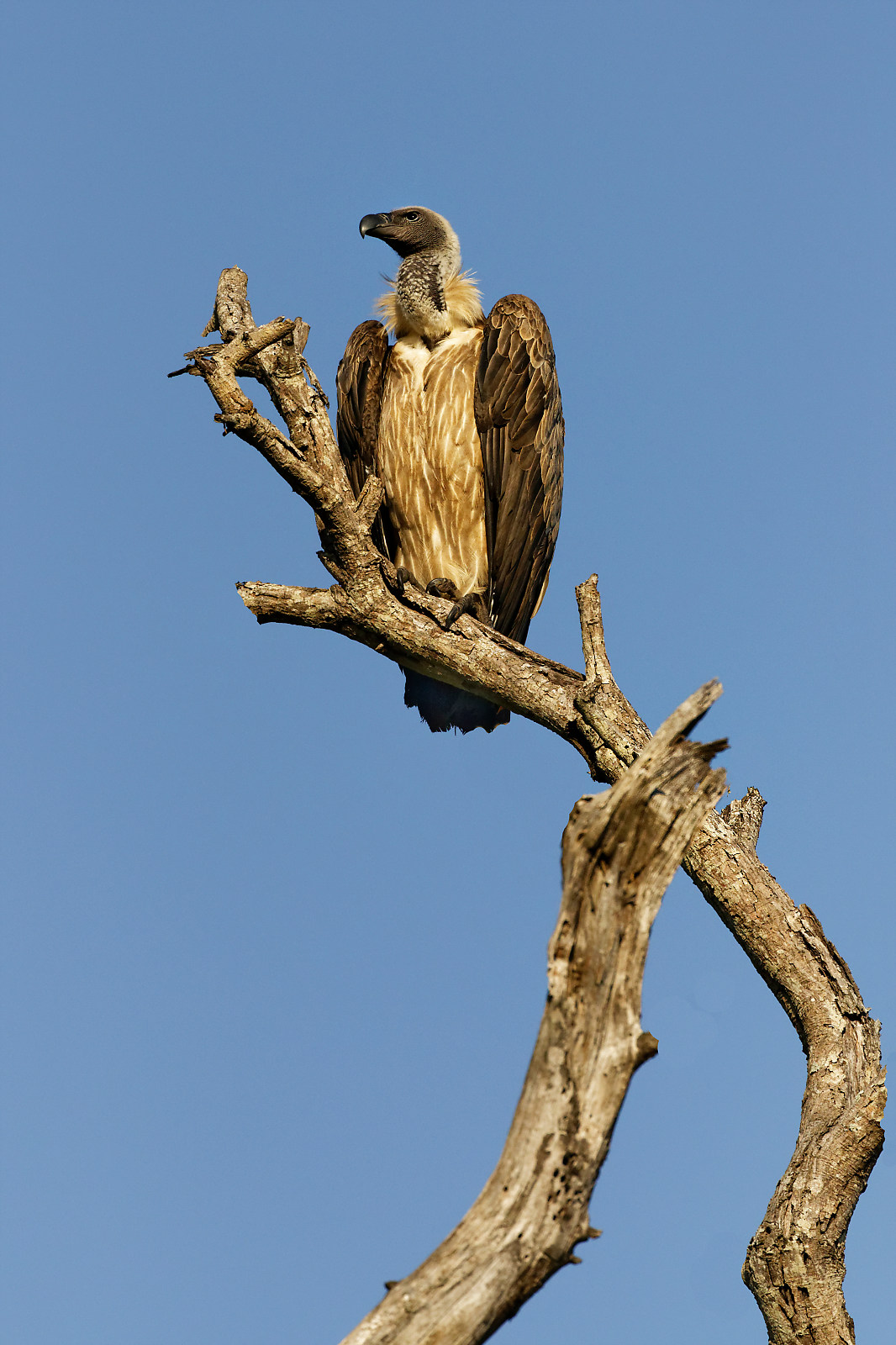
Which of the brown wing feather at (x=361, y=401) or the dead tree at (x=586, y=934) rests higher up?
the brown wing feather at (x=361, y=401)

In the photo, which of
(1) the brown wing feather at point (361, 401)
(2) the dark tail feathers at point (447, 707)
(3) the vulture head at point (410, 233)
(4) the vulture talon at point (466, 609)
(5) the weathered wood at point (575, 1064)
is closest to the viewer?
(5) the weathered wood at point (575, 1064)

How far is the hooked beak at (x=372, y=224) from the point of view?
7645 mm

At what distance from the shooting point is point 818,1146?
428 cm

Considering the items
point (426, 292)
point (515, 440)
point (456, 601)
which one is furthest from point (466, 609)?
point (426, 292)

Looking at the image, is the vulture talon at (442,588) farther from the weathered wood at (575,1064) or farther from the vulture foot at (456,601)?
the weathered wood at (575,1064)

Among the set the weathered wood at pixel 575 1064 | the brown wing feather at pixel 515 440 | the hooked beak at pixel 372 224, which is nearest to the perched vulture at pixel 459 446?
the brown wing feather at pixel 515 440

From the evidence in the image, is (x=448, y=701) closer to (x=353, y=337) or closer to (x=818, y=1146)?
(x=353, y=337)

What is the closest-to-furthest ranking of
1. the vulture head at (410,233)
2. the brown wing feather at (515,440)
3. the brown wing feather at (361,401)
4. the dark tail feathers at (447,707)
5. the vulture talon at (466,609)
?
1. the vulture talon at (466,609)
2. the dark tail feathers at (447,707)
3. the brown wing feather at (515,440)
4. the brown wing feather at (361,401)
5. the vulture head at (410,233)

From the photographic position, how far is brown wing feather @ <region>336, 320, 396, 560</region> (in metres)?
7.00

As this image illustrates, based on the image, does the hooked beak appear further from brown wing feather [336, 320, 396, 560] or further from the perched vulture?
brown wing feather [336, 320, 396, 560]

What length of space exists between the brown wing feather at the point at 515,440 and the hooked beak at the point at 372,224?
1155 millimetres

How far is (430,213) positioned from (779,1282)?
6320mm

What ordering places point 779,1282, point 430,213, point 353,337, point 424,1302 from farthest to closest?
point 430,213, point 353,337, point 779,1282, point 424,1302

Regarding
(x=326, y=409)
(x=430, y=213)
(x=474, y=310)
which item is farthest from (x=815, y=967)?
(x=430, y=213)
